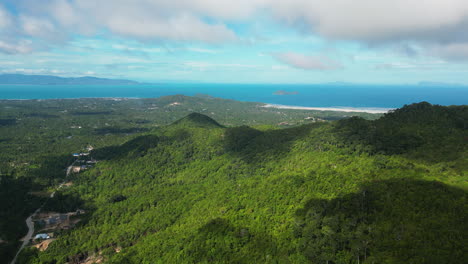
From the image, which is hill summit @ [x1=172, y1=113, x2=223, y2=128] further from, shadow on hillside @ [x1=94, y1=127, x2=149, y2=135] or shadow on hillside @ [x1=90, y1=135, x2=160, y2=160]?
shadow on hillside @ [x1=94, y1=127, x2=149, y2=135]

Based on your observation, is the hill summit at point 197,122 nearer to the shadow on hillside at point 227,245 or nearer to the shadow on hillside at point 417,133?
the shadow on hillside at point 417,133

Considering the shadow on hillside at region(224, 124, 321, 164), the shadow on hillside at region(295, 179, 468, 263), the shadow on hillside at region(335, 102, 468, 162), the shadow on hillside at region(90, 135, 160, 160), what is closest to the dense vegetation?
the shadow on hillside at region(90, 135, 160, 160)

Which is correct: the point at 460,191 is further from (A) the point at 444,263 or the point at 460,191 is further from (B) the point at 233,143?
(B) the point at 233,143

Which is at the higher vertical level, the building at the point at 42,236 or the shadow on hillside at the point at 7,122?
the shadow on hillside at the point at 7,122

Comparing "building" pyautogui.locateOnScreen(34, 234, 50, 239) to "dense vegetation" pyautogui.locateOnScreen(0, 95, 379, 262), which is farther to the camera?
"dense vegetation" pyautogui.locateOnScreen(0, 95, 379, 262)

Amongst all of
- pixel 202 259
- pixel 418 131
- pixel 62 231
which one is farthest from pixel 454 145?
pixel 62 231

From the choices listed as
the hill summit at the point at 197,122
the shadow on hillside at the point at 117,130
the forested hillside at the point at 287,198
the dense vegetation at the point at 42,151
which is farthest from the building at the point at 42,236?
the shadow on hillside at the point at 117,130

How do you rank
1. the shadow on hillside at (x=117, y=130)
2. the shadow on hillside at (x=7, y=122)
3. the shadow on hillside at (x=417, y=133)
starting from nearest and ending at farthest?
the shadow on hillside at (x=417, y=133) → the shadow on hillside at (x=117, y=130) → the shadow on hillside at (x=7, y=122)
